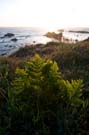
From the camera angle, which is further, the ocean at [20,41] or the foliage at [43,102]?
the ocean at [20,41]

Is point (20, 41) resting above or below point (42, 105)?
below

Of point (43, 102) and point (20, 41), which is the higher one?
point (43, 102)

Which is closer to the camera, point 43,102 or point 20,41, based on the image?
point 43,102

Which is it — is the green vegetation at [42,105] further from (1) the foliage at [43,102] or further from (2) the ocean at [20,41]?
(2) the ocean at [20,41]

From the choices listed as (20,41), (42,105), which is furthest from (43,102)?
(20,41)

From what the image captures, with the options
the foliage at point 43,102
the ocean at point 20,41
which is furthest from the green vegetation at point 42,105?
the ocean at point 20,41

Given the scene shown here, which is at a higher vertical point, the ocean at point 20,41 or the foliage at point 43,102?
the foliage at point 43,102

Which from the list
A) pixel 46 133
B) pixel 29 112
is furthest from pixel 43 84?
pixel 46 133

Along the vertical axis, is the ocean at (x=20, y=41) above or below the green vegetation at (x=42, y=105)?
below

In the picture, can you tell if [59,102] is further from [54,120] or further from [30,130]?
[30,130]

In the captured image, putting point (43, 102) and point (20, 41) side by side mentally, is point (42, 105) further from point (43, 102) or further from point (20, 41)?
point (20, 41)

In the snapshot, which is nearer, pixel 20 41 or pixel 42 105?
pixel 42 105

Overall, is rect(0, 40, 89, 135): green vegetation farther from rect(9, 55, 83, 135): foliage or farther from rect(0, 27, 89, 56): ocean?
rect(0, 27, 89, 56): ocean

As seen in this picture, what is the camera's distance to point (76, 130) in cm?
488
